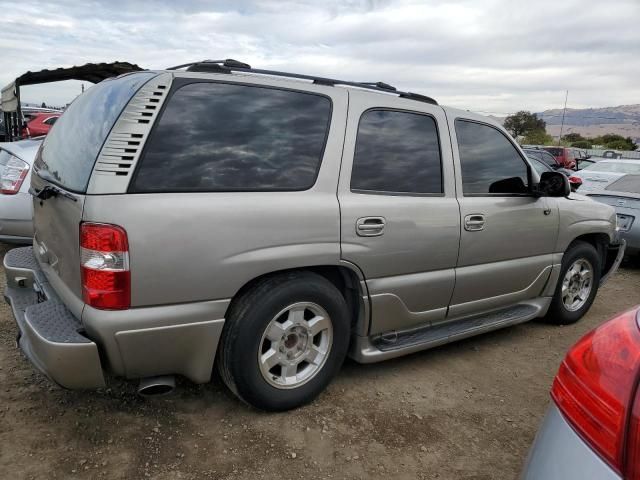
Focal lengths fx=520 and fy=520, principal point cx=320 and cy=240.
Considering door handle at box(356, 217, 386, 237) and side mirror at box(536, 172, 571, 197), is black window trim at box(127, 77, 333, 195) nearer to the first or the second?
door handle at box(356, 217, 386, 237)

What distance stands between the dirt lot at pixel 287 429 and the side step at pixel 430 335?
26cm

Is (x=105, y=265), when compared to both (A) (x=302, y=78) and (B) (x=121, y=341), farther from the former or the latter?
(A) (x=302, y=78)

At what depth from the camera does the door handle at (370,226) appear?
292 cm

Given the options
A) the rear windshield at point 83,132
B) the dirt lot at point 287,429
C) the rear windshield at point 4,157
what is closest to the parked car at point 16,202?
the rear windshield at point 4,157

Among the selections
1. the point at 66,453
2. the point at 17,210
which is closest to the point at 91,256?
the point at 66,453

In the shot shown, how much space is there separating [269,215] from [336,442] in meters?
1.24

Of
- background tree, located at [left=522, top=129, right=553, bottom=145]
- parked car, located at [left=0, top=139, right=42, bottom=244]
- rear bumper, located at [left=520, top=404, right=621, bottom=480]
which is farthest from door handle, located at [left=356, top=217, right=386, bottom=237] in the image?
background tree, located at [left=522, top=129, right=553, bottom=145]

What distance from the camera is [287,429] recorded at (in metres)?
2.80

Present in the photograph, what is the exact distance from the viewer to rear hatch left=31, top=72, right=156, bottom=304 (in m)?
2.40

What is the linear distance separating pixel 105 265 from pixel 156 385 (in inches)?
25.8

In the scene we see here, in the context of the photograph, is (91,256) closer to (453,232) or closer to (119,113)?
(119,113)

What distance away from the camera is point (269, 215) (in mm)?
2592

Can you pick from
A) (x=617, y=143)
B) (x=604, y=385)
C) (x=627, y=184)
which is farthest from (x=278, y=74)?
(x=617, y=143)

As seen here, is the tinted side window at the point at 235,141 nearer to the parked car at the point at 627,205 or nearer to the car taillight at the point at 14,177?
the car taillight at the point at 14,177
